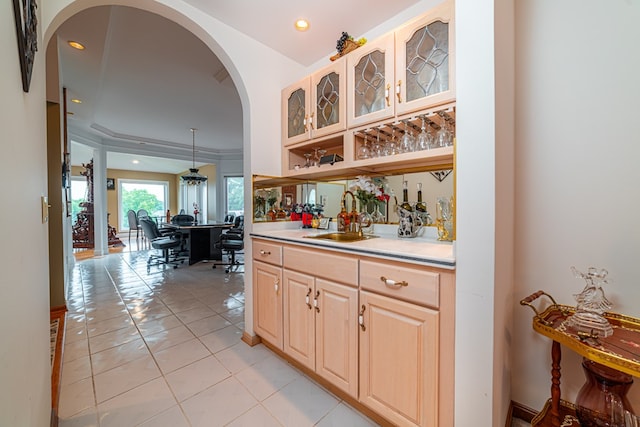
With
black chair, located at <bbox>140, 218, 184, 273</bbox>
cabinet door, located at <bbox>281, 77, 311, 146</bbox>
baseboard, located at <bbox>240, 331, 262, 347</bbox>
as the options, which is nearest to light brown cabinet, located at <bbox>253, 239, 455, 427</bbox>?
baseboard, located at <bbox>240, 331, 262, 347</bbox>

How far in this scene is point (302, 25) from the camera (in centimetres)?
200

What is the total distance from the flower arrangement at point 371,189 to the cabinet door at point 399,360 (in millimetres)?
886

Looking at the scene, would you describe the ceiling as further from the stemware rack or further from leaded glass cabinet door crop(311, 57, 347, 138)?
the stemware rack

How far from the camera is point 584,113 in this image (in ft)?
4.01

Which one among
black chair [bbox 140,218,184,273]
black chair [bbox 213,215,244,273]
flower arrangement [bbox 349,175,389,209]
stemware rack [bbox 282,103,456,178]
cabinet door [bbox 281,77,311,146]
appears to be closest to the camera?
stemware rack [bbox 282,103,456,178]

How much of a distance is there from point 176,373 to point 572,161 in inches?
105

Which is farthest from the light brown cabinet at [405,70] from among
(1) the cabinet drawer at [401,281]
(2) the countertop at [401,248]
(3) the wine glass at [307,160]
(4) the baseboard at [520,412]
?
(4) the baseboard at [520,412]

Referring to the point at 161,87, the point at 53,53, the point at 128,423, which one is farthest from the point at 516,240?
the point at 161,87

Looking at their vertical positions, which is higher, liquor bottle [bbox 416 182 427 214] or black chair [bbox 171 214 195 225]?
liquor bottle [bbox 416 182 427 214]

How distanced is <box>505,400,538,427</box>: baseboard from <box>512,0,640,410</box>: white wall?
0.10ft

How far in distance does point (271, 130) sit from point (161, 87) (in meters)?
2.40

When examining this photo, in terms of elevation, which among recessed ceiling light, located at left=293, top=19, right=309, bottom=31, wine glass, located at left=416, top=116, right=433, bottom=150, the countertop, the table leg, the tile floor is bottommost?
the tile floor

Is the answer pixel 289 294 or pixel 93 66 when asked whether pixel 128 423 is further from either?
pixel 93 66

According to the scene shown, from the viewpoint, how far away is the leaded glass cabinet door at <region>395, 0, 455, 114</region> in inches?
53.7
